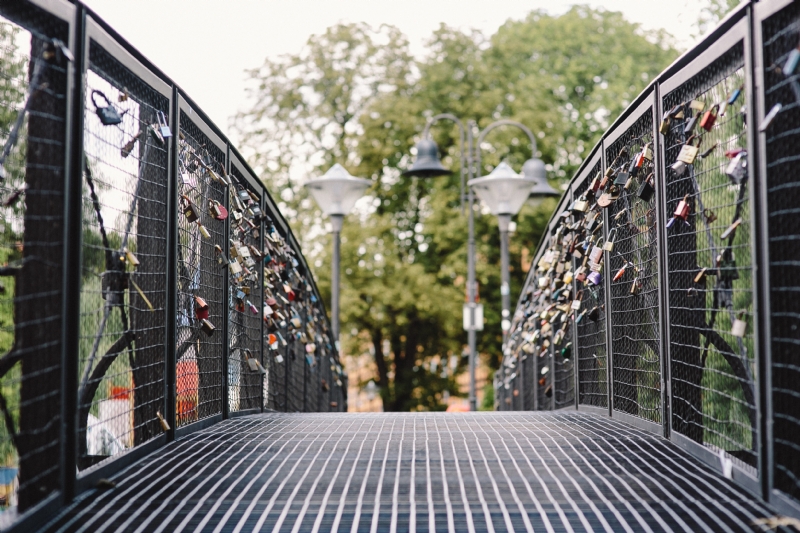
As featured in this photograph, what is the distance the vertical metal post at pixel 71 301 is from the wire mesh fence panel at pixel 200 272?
3.98 feet

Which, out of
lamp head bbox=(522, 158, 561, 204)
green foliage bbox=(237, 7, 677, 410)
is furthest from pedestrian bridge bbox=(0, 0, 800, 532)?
green foliage bbox=(237, 7, 677, 410)

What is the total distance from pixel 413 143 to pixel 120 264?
19.5 m

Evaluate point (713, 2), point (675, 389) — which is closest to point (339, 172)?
point (713, 2)

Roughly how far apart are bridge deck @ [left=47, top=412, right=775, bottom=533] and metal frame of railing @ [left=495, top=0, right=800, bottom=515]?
194 mm

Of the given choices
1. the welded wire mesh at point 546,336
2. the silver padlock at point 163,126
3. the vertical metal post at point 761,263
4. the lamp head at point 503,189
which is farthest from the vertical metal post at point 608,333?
the lamp head at point 503,189

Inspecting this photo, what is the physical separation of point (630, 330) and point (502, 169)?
28.5ft

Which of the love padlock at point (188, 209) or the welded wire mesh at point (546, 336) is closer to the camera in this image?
the love padlock at point (188, 209)

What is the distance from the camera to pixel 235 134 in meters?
23.7

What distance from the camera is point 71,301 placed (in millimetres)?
2494

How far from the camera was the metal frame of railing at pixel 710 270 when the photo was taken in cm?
237

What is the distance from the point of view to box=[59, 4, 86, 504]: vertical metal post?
8.07ft

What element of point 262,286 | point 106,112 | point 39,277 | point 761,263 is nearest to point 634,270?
point 761,263

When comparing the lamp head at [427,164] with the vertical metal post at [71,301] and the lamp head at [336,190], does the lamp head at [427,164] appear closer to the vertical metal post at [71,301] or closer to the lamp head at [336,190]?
the lamp head at [336,190]

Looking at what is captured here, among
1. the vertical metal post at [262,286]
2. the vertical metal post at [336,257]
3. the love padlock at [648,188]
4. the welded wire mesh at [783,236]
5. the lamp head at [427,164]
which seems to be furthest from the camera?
the lamp head at [427,164]
